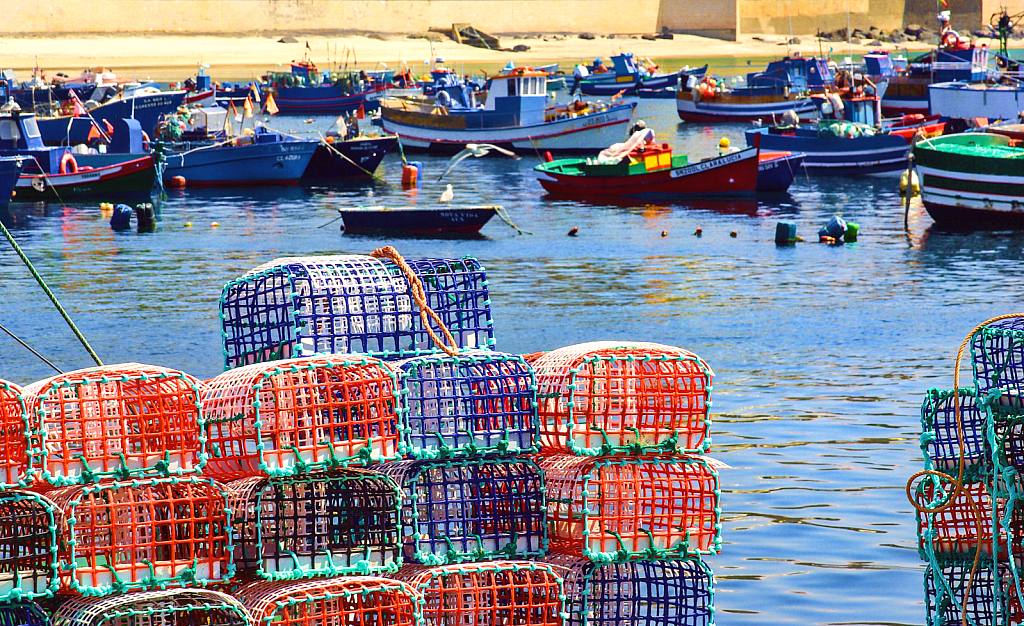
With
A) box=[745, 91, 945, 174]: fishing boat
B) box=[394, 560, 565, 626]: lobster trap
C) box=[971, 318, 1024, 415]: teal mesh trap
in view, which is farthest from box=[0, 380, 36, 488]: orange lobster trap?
box=[745, 91, 945, 174]: fishing boat

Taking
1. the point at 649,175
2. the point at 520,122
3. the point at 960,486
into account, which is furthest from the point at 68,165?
the point at 960,486

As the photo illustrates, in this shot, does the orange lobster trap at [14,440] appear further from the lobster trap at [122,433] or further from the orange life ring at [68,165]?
the orange life ring at [68,165]

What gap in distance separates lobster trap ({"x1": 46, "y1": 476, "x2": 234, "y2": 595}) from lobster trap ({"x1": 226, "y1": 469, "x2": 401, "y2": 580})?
171 mm

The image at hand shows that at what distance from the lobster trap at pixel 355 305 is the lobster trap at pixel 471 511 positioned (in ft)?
2.94

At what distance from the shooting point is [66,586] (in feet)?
19.2

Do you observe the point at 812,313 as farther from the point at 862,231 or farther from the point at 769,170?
the point at 769,170

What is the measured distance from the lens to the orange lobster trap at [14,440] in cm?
591

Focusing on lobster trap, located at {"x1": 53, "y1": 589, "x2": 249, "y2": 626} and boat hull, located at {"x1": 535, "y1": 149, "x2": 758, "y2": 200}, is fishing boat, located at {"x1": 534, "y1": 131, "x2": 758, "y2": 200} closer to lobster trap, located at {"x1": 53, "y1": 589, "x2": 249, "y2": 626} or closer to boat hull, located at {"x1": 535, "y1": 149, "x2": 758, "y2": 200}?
boat hull, located at {"x1": 535, "y1": 149, "x2": 758, "y2": 200}

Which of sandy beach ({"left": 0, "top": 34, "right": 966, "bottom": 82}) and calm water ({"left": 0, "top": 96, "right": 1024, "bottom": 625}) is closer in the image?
calm water ({"left": 0, "top": 96, "right": 1024, "bottom": 625})

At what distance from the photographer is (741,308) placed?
22.9m

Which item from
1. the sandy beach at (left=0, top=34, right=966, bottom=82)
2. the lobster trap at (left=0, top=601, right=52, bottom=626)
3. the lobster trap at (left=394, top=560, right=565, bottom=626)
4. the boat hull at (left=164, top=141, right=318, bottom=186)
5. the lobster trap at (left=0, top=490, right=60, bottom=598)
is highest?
the sandy beach at (left=0, top=34, right=966, bottom=82)

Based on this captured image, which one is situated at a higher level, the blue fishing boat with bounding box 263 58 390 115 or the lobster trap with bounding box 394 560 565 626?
the blue fishing boat with bounding box 263 58 390 115

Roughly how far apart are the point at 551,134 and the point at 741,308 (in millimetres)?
29683

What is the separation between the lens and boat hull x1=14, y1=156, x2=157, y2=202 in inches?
1547
